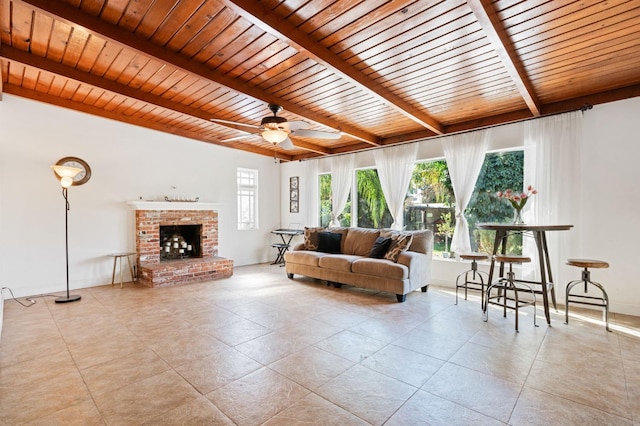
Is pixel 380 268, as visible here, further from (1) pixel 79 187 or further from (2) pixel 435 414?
(1) pixel 79 187

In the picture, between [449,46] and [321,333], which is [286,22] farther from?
[321,333]

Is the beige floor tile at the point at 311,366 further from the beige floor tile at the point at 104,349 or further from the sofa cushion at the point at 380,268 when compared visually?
the sofa cushion at the point at 380,268

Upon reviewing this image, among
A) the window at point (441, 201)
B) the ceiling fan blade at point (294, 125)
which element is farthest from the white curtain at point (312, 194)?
the ceiling fan blade at point (294, 125)

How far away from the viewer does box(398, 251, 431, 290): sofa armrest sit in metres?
4.28

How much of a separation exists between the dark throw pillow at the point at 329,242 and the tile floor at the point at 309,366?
1.65m

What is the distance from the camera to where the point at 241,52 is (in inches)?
113

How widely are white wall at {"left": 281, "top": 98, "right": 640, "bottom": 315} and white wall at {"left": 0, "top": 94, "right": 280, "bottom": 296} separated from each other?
615cm

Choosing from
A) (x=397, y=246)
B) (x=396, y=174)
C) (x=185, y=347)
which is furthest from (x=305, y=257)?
(x=185, y=347)

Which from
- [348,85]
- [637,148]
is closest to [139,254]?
[348,85]

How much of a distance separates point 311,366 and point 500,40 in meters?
2.96

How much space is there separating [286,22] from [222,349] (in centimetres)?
275

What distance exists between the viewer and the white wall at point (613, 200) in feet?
11.6

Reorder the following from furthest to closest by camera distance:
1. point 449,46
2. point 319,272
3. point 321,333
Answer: point 319,272 → point 321,333 → point 449,46

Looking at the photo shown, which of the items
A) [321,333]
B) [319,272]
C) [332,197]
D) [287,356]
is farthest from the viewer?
[332,197]
